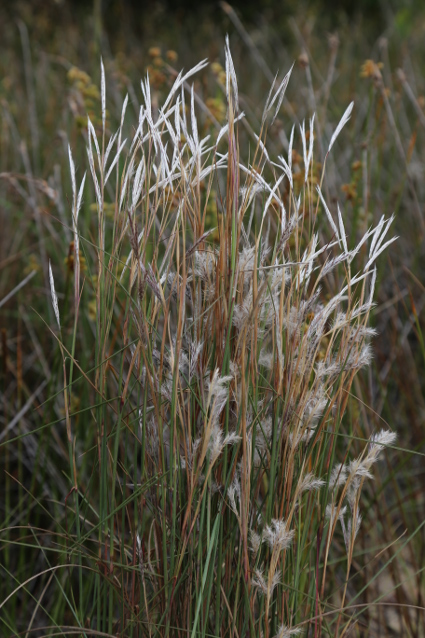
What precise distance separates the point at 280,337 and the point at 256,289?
63mm

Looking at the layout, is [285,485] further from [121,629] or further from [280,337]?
[121,629]

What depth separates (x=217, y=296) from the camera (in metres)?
0.82

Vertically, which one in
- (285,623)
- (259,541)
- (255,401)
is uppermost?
(255,401)

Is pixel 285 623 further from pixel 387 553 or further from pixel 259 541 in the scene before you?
pixel 387 553

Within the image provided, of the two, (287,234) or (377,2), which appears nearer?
(287,234)

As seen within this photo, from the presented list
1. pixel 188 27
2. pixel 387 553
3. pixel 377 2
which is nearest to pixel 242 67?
pixel 188 27

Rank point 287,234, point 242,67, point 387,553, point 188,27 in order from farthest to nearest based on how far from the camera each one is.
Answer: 1. point 188,27
2. point 242,67
3. point 387,553
4. point 287,234

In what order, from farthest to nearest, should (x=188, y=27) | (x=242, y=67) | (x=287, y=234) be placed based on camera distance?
(x=188, y=27), (x=242, y=67), (x=287, y=234)

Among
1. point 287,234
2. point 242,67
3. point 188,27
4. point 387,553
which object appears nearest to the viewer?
point 287,234

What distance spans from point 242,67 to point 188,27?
221cm

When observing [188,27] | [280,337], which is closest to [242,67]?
[188,27]

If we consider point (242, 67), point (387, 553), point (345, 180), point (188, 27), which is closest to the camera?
point (387, 553)

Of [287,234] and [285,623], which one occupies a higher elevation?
[287,234]

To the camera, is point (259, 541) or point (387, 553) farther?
point (387, 553)
